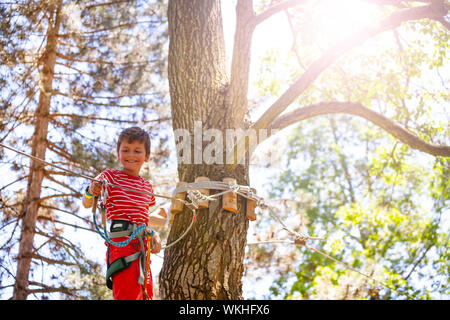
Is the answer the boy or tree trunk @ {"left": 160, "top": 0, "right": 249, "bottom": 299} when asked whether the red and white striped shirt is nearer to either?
the boy

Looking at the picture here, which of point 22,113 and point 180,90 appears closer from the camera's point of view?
point 180,90

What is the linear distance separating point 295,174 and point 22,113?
10.5 meters

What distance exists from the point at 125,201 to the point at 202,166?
31.7 inches

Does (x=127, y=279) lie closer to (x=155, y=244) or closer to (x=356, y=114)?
(x=155, y=244)

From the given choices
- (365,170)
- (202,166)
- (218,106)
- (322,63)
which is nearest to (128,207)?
(202,166)

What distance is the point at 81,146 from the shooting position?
596 cm

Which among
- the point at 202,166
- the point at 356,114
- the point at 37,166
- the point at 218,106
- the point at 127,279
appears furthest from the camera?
the point at 37,166

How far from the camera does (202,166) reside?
3.06 metres

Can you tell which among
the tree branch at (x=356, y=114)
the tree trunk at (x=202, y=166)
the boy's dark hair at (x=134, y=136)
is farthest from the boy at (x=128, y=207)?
the tree branch at (x=356, y=114)

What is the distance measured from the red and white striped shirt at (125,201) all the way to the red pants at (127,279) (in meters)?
0.14

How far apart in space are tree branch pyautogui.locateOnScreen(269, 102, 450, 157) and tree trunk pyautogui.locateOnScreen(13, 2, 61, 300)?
3.80 m
